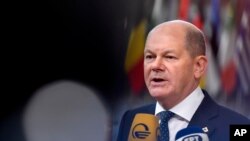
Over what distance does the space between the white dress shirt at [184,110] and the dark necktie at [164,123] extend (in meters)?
0.02

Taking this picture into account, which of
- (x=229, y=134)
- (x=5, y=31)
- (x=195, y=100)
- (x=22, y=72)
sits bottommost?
(x=229, y=134)

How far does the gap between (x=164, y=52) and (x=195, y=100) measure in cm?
26

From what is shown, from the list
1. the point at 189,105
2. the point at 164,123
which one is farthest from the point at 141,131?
the point at 189,105

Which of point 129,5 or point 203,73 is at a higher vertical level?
point 129,5

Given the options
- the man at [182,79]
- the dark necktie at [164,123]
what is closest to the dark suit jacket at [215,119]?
the man at [182,79]

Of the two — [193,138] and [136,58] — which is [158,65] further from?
[193,138]

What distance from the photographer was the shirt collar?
2191 mm

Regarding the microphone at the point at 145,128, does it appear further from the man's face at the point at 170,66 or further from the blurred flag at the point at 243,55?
the blurred flag at the point at 243,55

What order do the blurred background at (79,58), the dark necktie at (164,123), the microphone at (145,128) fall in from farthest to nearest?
1. the blurred background at (79,58)
2. the dark necktie at (164,123)
3. the microphone at (145,128)

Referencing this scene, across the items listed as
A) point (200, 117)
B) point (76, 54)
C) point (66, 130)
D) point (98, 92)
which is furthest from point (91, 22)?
point (200, 117)

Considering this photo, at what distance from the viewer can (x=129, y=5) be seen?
2.35 m

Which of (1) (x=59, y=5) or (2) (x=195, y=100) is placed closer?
(2) (x=195, y=100)

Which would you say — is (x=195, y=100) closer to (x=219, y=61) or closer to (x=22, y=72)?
(x=219, y=61)

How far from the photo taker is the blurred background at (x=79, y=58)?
2295 mm
